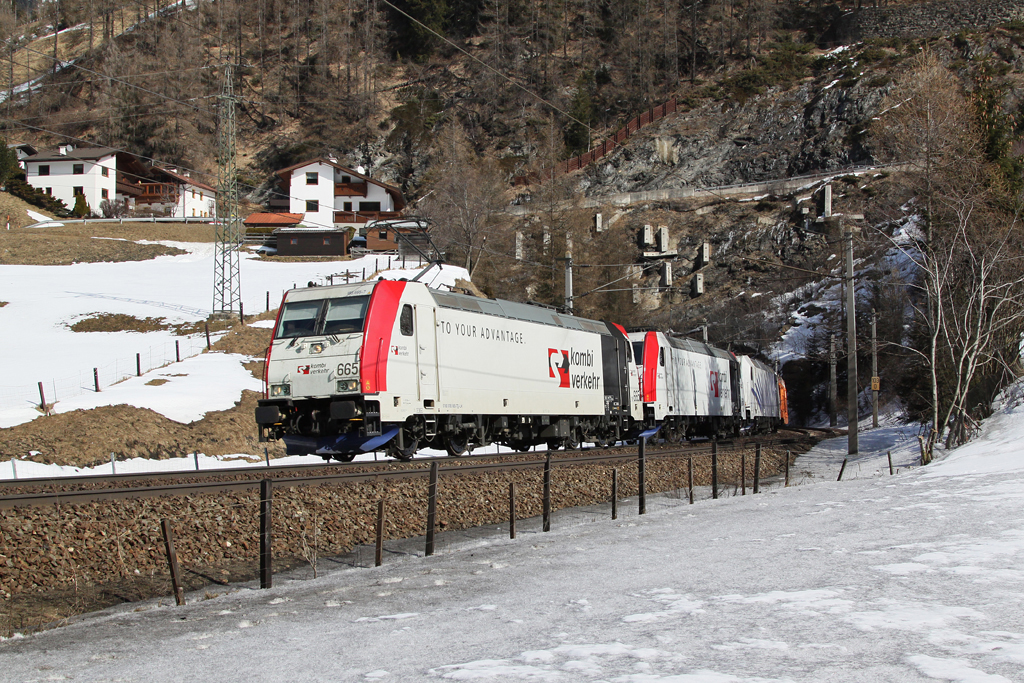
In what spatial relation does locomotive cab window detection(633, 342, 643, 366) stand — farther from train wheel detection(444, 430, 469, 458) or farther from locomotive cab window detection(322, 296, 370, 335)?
locomotive cab window detection(322, 296, 370, 335)

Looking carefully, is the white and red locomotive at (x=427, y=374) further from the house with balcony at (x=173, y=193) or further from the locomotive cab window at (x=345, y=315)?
the house with balcony at (x=173, y=193)

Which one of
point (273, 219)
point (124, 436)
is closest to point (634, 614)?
point (124, 436)

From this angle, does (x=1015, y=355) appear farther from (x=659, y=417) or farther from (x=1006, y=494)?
(x=1006, y=494)

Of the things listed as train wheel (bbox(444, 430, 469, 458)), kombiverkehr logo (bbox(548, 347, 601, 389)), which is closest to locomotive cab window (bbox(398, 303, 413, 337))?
train wheel (bbox(444, 430, 469, 458))

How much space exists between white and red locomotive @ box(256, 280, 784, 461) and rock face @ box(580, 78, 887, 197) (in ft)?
225

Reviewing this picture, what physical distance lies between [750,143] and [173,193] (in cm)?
6463

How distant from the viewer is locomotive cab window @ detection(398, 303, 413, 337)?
16891 mm

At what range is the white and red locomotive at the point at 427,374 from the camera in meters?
16.3

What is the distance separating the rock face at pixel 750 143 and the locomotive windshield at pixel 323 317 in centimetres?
7576

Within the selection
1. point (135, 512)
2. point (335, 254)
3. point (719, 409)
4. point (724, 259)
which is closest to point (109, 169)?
point (335, 254)

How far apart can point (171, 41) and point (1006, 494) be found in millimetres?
142461

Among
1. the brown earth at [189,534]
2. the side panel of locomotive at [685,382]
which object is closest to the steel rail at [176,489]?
the brown earth at [189,534]

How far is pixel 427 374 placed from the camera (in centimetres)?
1747

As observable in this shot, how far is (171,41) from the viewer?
13012 cm
